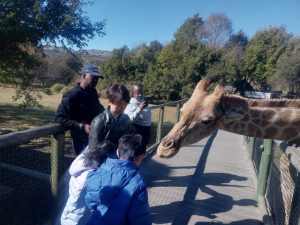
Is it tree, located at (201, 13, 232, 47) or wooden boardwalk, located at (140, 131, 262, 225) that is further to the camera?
tree, located at (201, 13, 232, 47)

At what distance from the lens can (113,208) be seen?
229 cm

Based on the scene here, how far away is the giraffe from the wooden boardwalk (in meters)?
1.06

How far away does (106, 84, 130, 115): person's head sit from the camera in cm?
302

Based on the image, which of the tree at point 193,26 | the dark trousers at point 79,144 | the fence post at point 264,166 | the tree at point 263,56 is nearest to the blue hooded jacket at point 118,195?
the dark trousers at point 79,144

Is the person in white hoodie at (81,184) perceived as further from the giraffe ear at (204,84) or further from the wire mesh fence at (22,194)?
the giraffe ear at (204,84)

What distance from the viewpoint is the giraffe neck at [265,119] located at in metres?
4.22

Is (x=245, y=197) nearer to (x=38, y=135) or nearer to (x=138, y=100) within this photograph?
(x=138, y=100)

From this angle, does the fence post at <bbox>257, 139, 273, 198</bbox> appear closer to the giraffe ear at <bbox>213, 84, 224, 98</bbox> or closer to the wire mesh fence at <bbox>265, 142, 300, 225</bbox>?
the wire mesh fence at <bbox>265, 142, 300, 225</bbox>

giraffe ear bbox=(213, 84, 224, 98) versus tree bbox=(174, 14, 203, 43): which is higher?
tree bbox=(174, 14, 203, 43)

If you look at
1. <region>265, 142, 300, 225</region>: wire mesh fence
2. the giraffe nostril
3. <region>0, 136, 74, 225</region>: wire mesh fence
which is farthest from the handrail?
<region>265, 142, 300, 225</region>: wire mesh fence

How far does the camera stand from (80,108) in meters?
3.51

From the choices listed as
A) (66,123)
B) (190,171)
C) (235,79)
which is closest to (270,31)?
(235,79)

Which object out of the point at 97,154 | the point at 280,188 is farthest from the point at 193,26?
the point at 97,154

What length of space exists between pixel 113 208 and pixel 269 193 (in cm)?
336
